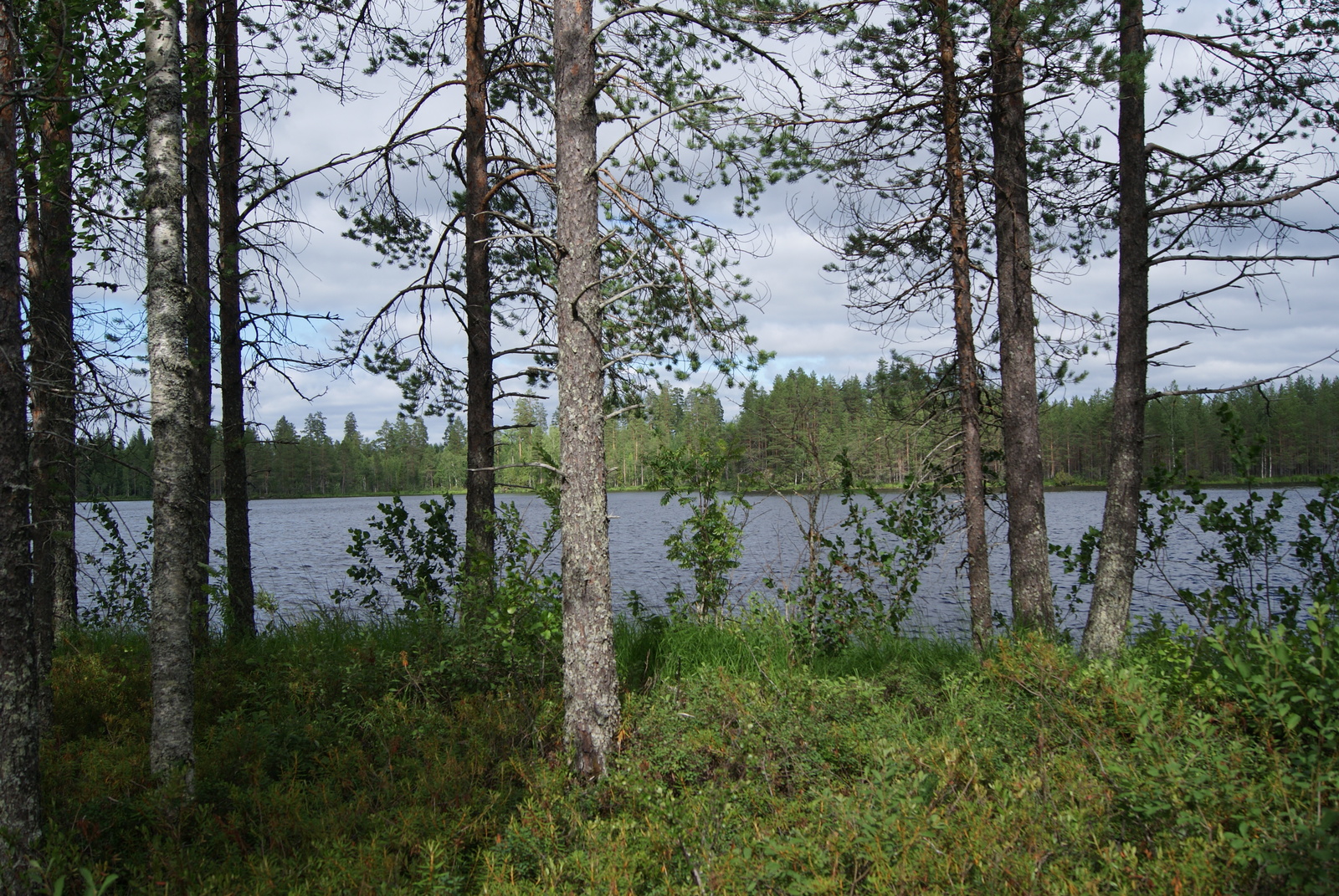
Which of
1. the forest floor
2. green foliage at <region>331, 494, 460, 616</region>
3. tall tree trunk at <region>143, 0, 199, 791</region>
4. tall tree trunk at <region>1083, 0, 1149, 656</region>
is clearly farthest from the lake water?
the forest floor

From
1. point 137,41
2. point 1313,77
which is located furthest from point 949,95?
point 137,41

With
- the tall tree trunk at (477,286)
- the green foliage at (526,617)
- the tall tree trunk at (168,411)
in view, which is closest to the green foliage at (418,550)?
the tall tree trunk at (477,286)

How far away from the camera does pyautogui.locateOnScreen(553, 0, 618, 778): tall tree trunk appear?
4.82m

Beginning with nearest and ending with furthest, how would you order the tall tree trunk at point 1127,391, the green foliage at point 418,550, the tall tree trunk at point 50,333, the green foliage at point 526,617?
the tall tree trunk at point 50,333 < the green foliage at point 526,617 < the tall tree trunk at point 1127,391 < the green foliage at point 418,550

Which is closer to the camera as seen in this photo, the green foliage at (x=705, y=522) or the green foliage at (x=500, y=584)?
the green foliage at (x=500, y=584)

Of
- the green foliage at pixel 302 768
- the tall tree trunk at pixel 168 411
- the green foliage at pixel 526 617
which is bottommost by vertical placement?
the green foliage at pixel 302 768

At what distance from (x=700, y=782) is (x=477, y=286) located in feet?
18.6

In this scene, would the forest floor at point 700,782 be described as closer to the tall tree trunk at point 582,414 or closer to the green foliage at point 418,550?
the tall tree trunk at point 582,414

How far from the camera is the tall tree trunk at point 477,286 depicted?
7.93 m

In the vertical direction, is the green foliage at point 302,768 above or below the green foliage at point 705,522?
below

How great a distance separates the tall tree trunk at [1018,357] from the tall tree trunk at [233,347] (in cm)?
777

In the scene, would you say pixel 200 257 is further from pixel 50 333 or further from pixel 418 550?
pixel 418 550

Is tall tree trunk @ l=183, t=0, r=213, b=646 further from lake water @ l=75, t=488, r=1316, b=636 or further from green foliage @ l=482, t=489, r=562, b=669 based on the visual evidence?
green foliage @ l=482, t=489, r=562, b=669

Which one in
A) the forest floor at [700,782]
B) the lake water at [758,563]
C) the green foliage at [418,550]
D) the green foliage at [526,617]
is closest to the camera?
the forest floor at [700,782]
